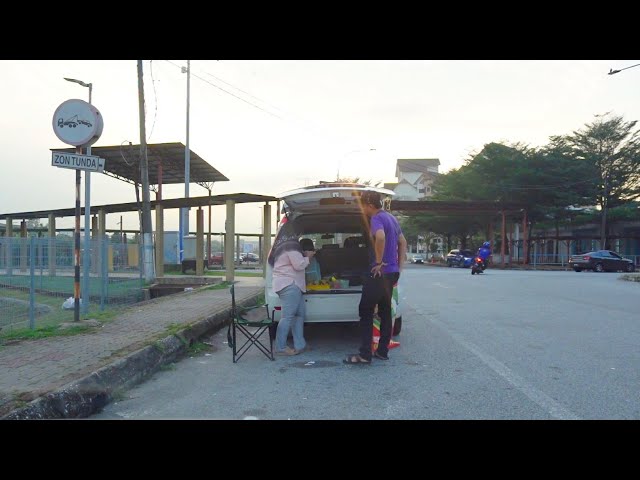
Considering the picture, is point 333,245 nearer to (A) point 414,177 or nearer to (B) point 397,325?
(B) point 397,325

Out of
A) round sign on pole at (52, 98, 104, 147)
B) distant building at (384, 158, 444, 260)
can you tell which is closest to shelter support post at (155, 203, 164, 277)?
round sign on pole at (52, 98, 104, 147)

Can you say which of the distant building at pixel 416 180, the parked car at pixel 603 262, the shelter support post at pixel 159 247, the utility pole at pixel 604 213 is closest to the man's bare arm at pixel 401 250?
the shelter support post at pixel 159 247

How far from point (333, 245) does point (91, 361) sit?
14.0 feet

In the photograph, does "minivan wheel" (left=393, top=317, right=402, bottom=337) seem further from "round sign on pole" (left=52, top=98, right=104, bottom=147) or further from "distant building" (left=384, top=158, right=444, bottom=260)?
"distant building" (left=384, top=158, right=444, bottom=260)

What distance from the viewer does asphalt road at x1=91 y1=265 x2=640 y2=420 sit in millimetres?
4535

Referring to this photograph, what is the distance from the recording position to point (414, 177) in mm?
89125

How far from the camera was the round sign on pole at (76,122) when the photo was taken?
7.87 metres

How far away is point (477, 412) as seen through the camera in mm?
4418

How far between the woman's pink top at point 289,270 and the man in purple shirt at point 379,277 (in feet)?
3.09

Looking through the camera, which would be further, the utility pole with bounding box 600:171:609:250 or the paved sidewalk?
the utility pole with bounding box 600:171:609:250

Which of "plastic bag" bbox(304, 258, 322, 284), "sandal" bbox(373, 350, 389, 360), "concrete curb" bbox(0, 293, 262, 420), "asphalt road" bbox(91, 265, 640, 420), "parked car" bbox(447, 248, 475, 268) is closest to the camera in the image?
"concrete curb" bbox(0, 293, 262, 420)

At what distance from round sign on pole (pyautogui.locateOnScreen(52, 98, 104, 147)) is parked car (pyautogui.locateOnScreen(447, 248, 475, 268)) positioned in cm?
3520
